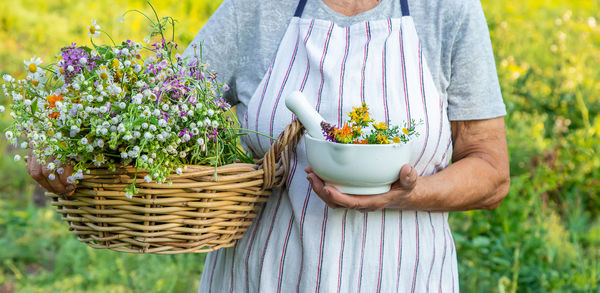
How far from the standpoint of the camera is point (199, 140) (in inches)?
45.6

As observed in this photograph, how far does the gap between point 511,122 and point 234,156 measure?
2.77 meters

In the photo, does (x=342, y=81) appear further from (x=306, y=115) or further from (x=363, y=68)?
(x=306, y=115)

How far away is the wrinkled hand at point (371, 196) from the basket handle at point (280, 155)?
3.2 inches

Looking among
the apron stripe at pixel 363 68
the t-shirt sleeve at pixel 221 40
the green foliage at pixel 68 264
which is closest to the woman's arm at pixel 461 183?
the apron stripe at pixel 363 68

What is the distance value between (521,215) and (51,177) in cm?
242

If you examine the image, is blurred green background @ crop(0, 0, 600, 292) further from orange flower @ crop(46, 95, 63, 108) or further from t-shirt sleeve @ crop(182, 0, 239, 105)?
orange flower @ crop(46, 95, 63, 108)

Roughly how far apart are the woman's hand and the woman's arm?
0.48 meters

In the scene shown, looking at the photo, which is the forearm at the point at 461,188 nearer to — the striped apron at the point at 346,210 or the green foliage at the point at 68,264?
the striped apron at the point at 346,210

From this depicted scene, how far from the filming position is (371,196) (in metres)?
1.25

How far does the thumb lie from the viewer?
3.99 ft

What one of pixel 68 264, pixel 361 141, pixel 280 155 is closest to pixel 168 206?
pixel 280 155

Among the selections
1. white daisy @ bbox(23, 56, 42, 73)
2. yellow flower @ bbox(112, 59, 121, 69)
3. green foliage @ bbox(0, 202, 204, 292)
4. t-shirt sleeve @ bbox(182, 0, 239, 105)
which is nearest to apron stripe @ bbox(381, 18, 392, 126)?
t-shirt sleeve @ bbox(182, 0, 239, 105)

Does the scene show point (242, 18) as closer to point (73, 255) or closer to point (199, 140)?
point (199, 140)

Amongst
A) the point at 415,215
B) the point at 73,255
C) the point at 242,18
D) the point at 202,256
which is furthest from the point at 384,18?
the point at 73,255
